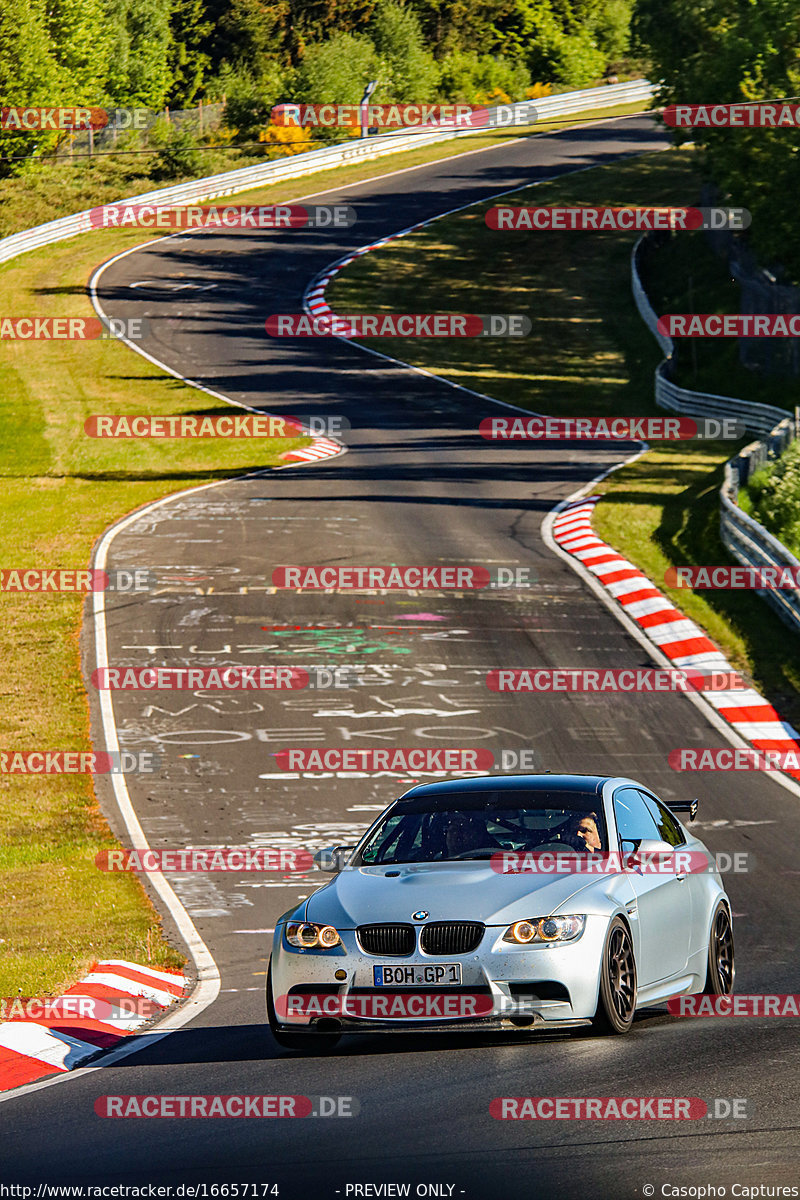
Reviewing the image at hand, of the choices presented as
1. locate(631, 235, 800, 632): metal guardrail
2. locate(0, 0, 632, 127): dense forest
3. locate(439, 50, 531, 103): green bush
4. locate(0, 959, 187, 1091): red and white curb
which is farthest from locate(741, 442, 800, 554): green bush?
locate(439, 50, 531, 103): green bush

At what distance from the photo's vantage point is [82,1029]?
1018 cm

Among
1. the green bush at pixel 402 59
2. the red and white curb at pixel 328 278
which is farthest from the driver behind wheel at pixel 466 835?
the green bush at pixel 402 59

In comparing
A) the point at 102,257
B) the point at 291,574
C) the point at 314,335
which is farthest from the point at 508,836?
the point at 102,257

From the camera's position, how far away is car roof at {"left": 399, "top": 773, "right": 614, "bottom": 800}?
383 inches

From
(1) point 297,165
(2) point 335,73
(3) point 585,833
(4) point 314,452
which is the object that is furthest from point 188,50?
(3) point 585,833

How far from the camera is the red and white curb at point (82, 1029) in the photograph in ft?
30.1

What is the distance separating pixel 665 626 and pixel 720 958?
13570 millimetres

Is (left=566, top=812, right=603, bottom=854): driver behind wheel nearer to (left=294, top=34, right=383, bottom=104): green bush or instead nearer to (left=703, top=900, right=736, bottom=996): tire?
(left=703, top=900, right=736, bottom=996): tire

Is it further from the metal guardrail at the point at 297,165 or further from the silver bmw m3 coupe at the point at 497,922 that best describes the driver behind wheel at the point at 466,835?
the metal guardrail at the point at 297,165

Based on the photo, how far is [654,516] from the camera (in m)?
30.7

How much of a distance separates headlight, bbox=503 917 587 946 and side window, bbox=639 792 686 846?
1.98 meters

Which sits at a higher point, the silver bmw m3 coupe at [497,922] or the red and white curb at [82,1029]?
the silver bmw m3 coupe at [497,922]

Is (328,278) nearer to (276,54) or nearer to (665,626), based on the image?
(665,626)

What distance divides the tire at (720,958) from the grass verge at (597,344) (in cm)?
983
